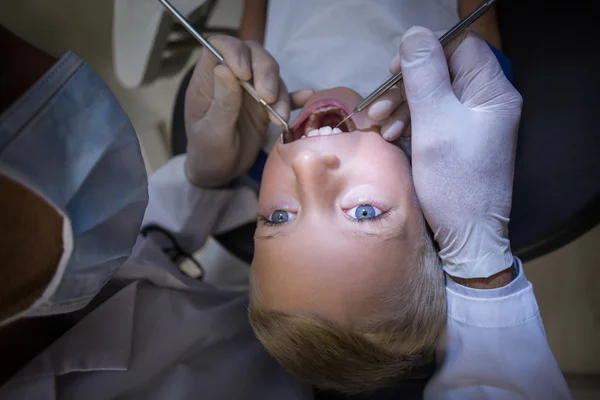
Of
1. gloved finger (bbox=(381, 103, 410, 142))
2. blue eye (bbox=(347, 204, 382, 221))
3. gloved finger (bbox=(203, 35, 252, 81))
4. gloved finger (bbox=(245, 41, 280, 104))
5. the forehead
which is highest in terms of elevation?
gloved finger (bbox=(203, 35, 252, 81))

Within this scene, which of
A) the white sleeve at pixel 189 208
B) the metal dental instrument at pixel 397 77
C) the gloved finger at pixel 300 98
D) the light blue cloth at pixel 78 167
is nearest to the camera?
the light blue cloth at pixel 78 167

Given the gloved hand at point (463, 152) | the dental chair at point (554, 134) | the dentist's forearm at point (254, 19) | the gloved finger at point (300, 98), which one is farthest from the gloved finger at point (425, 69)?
the dentist's forearm at point (254, 19)

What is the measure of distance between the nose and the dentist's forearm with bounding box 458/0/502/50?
Answer: 1.63 feet

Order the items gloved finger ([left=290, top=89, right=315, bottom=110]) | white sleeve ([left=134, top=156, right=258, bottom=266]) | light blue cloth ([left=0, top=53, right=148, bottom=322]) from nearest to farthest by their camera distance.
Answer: light blue cloth ([left=0, top=53, right=148, bottom=322]), gloved finger ([left=290, top=89, right=315, bottom=110]), white sleeve ([left=134, top=156, right=258, bottom=266])

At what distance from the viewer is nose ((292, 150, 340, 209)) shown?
2.16 ft

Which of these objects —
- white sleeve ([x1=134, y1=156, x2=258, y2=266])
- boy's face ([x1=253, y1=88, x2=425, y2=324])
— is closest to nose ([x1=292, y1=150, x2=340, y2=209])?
boy's face ([x1=253, y1=88, x2=425, y2=324])

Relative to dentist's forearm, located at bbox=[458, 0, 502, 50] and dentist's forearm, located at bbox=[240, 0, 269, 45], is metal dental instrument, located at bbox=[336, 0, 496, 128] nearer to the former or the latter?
dentist's forearm, located at bbox=[458, 0, 502, 50]

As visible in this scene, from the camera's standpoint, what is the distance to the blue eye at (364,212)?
0.69 m

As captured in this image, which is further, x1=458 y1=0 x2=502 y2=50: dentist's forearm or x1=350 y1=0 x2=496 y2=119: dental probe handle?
x1=458 y1=0 x2=502 y2=50: dentist's forearm

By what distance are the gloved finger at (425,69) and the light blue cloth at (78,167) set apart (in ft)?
1.39

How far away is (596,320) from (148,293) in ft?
3.76

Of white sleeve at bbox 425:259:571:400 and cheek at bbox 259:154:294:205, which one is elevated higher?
cheek at bbox 259:154:294:205

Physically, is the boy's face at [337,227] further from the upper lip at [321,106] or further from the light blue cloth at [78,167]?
the light blue cloth at [78,167]

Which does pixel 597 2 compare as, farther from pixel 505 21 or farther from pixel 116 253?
pixel 116 253
